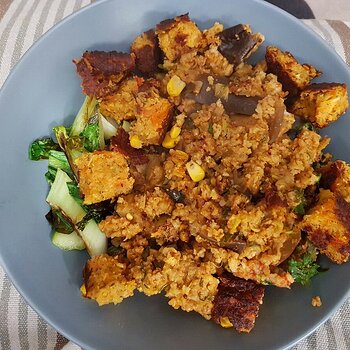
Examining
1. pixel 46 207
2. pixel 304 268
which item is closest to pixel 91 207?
pixel 46 207

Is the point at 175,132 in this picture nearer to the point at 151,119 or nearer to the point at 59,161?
the point at 151,119

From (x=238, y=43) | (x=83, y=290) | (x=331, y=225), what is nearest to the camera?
(x=331, y=225)

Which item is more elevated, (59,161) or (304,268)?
(59,161)

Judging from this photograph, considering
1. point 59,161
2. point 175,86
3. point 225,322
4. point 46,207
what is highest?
point 175,86

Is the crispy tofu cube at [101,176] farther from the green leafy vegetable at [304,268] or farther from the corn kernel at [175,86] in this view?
the green leafy vegetable at [304,268]

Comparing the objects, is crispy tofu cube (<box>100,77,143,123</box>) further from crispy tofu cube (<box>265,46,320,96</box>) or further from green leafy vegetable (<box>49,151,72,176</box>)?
crispy tofu cube (<box>265,46,320,96</box>)

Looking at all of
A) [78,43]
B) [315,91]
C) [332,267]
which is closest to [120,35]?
[78,43]

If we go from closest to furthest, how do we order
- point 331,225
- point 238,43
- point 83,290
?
Answer: point 331,225
point 83,290
point 238,43
